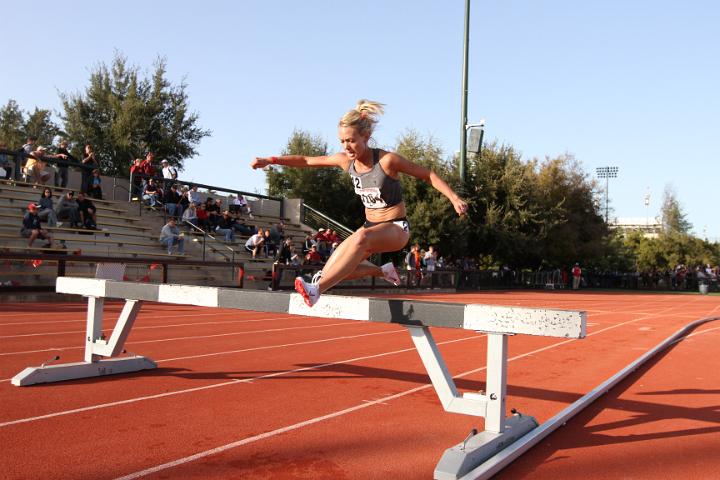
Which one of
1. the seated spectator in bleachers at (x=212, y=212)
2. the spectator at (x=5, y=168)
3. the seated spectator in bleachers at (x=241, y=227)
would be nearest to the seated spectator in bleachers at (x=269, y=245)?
the seated spectator in bleachers at (x=241, y=227)

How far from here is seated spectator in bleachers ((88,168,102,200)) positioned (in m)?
18.5

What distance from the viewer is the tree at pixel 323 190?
31.5m

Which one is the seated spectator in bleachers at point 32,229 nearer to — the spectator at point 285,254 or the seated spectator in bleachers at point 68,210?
the seated spectator in bleachers at point 68,210

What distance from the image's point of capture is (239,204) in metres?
23.6

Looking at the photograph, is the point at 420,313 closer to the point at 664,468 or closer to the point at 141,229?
the point at 664,468

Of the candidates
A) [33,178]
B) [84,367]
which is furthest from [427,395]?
[33,178]

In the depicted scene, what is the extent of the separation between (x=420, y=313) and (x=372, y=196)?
105 cm

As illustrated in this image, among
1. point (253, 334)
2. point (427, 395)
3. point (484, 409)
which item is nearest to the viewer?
point (484, 409)

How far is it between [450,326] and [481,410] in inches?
22.5

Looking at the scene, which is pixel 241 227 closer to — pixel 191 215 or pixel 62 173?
pixel 191 215

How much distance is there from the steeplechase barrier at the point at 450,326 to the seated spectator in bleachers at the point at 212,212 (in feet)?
50.6

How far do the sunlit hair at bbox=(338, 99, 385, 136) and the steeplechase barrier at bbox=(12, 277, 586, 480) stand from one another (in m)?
1.25

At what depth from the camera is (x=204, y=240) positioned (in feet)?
60.6

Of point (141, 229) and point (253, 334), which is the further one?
point (141, 229)
